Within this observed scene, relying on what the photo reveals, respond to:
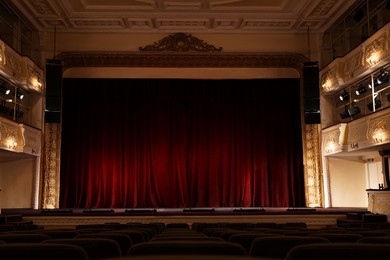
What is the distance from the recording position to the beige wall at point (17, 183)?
14.3 meters

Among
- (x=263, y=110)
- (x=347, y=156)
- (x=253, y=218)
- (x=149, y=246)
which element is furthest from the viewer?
(x=263, y=110)

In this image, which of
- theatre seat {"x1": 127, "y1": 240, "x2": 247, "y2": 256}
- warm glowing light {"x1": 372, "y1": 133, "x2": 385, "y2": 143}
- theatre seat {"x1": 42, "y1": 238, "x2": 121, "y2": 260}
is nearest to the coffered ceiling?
warm glowing light {"x1": 372, "y1": 133, "x2": 385, "y2": 143}

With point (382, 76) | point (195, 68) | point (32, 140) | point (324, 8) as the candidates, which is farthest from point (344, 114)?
point (32, 140)

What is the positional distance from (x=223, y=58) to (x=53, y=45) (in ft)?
18.2

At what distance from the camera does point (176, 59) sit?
15.2 meters

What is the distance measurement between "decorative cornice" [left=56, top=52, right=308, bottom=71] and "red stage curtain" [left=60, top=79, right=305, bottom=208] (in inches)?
23.9

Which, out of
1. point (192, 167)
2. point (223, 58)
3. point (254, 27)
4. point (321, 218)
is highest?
point (254, 27)

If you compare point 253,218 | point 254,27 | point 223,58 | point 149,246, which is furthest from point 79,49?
point 149,246

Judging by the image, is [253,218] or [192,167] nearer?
[253,218]

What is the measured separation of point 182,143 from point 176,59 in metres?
2.80

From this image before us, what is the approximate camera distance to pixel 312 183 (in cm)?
1482

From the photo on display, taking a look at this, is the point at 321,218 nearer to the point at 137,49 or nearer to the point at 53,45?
the point at 137,49

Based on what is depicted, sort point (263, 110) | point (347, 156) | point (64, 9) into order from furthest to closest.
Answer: point (263, 110)
point (347, 156)
point (64, 9)

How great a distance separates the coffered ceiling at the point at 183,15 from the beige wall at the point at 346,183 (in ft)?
14.7
